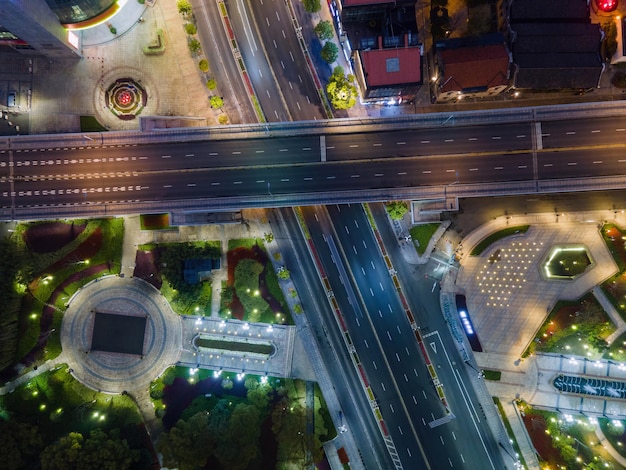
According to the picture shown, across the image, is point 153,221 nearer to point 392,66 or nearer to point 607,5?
point 392,66

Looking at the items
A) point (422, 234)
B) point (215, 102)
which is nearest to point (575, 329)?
point (422, 234)

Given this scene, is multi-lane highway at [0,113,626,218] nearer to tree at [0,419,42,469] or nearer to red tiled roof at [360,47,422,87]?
red tiled roof at [360,47,422,87]

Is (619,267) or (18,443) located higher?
(619,267)

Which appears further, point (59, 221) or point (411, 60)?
point (59, 221)

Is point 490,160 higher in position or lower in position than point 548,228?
higher

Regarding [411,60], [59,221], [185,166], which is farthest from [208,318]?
[411,60]

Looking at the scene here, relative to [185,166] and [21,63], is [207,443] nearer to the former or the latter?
[185,166]
